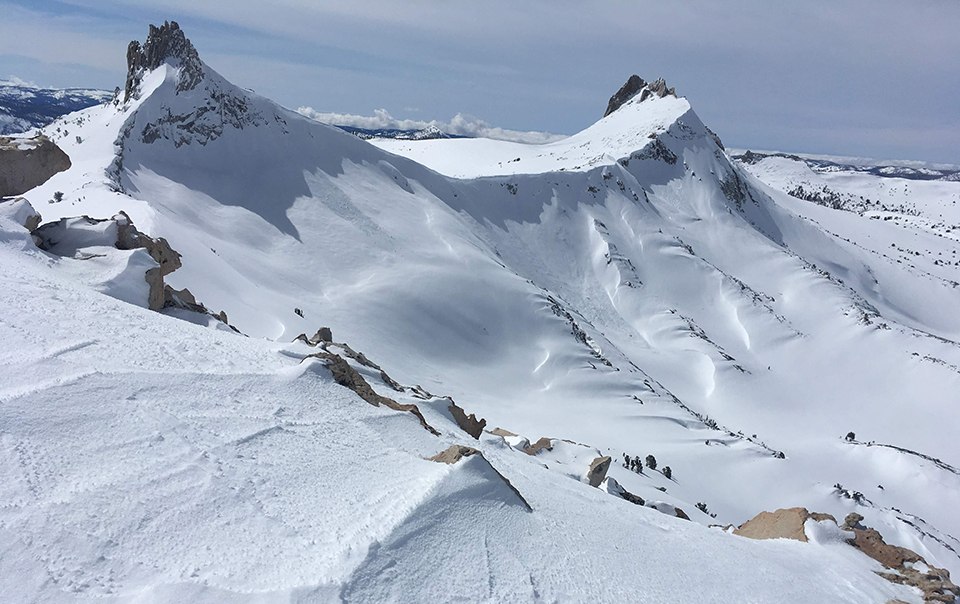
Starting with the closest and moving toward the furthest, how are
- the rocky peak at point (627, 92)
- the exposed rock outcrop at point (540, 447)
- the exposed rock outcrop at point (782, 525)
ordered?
the exposed rock outcrop at point (782, 525) < the exposed rock outcrop at point (540, 447) < the rocky peak at point (627, 92)

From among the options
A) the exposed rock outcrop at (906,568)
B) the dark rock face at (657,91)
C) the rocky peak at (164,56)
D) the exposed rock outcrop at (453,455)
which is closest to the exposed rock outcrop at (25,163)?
the exposed rock outcrop at (453,455)

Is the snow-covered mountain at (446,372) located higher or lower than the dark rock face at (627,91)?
lower

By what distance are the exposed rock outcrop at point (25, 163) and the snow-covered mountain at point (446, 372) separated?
2612 mm

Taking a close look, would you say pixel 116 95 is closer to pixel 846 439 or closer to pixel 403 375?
pixel 403 375

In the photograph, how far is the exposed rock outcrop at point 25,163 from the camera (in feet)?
38.8

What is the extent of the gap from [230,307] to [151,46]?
27933 mm

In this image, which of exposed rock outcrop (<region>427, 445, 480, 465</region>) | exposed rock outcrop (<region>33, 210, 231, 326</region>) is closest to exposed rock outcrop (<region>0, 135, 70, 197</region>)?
exposed rock outcrop (<region>33, 210, 231, 326</region>)

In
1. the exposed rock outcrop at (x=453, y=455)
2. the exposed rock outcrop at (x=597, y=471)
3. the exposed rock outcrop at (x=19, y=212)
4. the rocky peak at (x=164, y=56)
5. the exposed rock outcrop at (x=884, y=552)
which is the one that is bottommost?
the exposed rock outcrop at (x=597, y=471)

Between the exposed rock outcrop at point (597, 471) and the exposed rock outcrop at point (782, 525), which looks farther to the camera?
the exposed rock outcrop at point (597, 471)

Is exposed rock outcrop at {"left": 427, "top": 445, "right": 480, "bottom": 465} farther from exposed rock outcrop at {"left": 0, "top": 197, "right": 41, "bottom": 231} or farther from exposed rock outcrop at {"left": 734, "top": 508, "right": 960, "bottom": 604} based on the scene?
exposed rock outcrop at {"left": 0, "top": 197, "right": 41, "bottom": 231}

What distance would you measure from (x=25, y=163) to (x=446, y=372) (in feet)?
57.9

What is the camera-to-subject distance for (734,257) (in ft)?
173

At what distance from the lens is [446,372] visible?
84.1 feet

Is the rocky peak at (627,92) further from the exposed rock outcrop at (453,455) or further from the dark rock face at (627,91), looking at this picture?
the exposed rock outcrop at (453,455)
